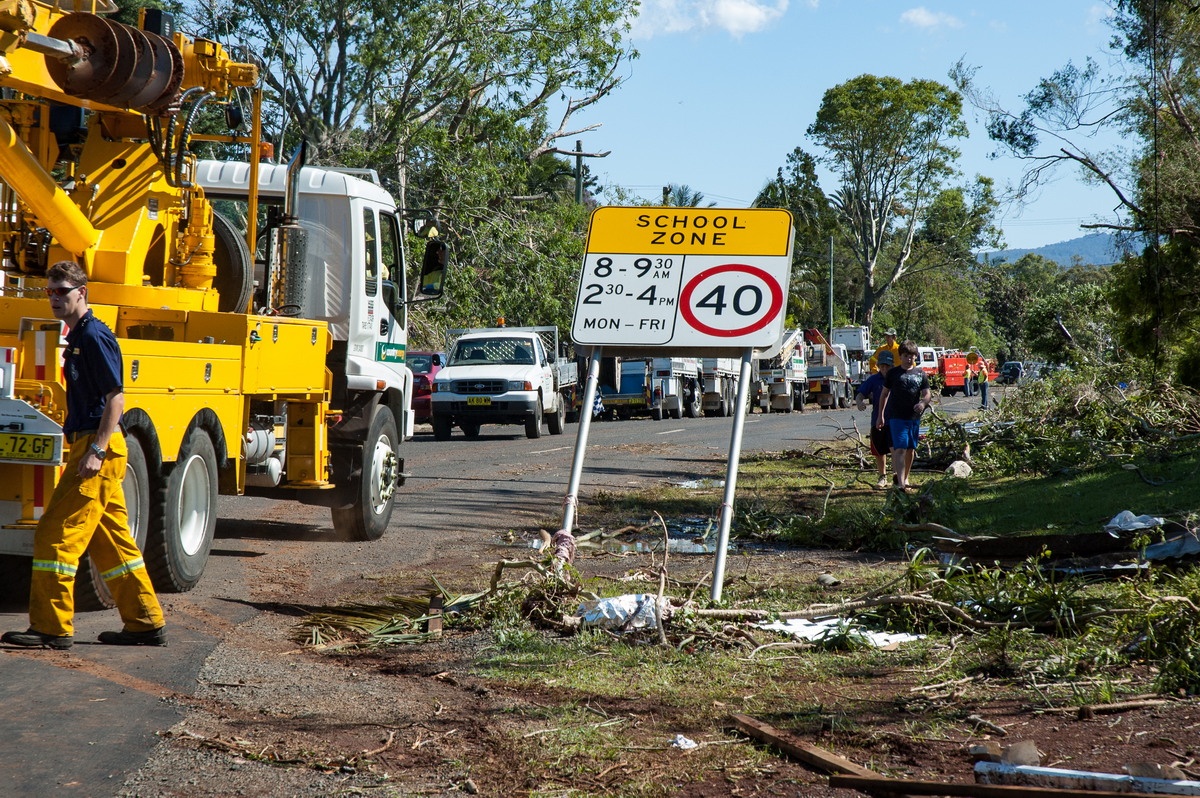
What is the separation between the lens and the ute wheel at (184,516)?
23.5 feet

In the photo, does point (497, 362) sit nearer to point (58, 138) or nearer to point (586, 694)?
point (58, 138)

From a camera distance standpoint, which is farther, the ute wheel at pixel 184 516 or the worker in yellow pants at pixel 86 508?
the ute wheel at pixel 184 516

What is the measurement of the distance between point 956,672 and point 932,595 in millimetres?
991

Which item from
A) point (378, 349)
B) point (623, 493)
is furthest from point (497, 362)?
point (378, 349)

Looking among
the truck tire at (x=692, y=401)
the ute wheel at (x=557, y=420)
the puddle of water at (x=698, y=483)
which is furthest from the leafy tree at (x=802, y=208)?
the puddle of water at (x=698, y=483)

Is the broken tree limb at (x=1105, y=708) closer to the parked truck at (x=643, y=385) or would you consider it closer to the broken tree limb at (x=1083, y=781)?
the broken tree limb at (x=1083, y=781)

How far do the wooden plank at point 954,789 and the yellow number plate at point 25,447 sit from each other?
4244 millimetres

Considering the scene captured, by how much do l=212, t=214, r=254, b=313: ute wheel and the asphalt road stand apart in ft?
6.58

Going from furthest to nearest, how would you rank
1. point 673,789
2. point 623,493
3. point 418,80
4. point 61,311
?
point 418,80 < point 623,493 < point 61,311 < point 673,789

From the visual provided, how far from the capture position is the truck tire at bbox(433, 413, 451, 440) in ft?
81.8

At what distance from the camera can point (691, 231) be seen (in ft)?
24.6

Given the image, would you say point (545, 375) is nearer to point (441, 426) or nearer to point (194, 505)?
point (441, 426)

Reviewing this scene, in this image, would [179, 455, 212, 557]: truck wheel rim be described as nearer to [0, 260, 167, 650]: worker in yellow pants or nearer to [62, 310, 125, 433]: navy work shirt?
[0, 260, 167, 650]: worker in yellow pants

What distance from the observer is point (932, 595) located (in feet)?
21.0
